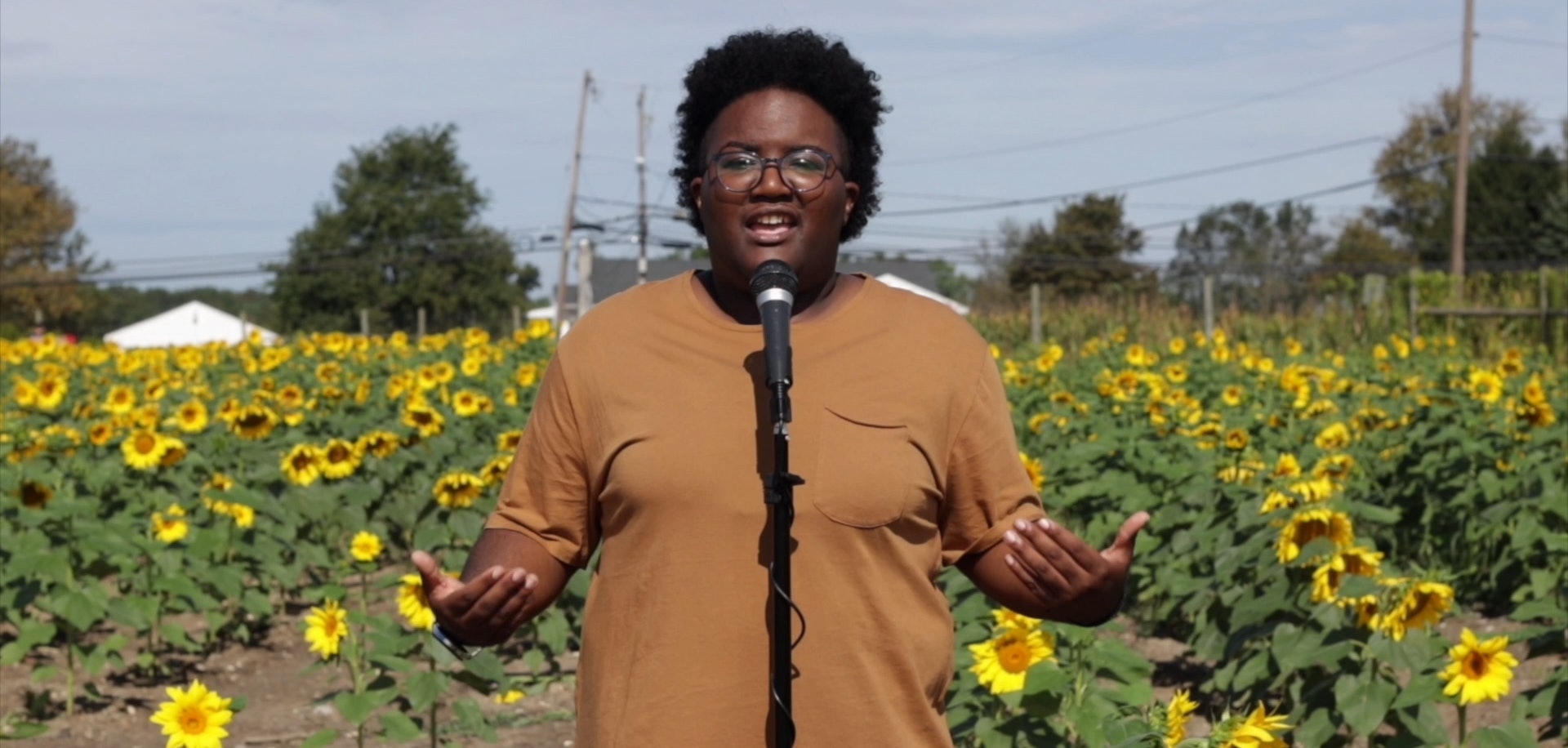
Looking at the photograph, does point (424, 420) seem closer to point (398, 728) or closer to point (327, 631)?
point (327, 631)

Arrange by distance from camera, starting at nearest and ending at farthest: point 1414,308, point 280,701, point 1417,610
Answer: point 1417,610 < point 280,701 < point 1414,308

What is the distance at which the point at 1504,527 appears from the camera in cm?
782

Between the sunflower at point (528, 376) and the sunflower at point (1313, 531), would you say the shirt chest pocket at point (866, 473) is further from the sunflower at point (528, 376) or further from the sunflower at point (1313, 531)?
the sunflower at point (528, 376)

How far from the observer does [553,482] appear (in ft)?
9.21

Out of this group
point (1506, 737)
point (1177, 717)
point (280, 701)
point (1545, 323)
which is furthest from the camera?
point (1545, 323)

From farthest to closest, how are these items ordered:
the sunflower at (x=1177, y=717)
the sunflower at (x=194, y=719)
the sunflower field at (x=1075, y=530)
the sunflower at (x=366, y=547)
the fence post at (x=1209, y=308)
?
the fence post at (x=1209, y=308) → the sunflower at (x=366, y=547) → the sunflower field at (x=1075, y=530) → the sunflower at (x=194, y=719) → the sunflower at (x=1177, y=717)

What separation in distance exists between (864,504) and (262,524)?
5.99 m

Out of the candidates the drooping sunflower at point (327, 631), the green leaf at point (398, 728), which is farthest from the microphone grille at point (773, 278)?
the drooping sunflower at point (327, 631)

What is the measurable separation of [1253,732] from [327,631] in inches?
123

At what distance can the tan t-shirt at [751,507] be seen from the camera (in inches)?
103

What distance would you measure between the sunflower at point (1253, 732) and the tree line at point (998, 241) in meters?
57.9

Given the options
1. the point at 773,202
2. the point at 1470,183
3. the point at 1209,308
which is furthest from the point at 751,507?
the point at 1470,183

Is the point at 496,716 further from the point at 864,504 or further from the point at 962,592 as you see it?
the point at 864,504

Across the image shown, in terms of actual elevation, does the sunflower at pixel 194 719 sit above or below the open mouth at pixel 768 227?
below
